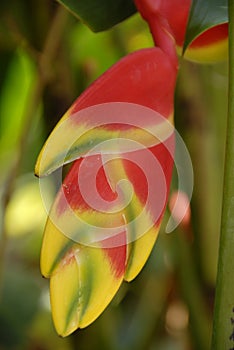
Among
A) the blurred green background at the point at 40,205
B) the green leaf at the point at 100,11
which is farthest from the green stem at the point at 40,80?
the green leaf at the point at 100,11

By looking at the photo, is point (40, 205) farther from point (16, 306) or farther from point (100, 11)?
point (100, 11)

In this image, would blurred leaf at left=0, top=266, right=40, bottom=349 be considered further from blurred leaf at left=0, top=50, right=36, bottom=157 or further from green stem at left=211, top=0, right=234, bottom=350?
green stem at left=211, top=0, right=234, bottom=350

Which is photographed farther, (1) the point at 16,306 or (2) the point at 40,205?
(2) the point at 40,205

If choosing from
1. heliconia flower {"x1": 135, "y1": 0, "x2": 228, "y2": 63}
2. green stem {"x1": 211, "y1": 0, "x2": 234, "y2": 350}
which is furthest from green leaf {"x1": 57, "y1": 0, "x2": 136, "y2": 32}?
green stem {"x1": 211, "y1": 0, "x2": 234, "y2": 350}

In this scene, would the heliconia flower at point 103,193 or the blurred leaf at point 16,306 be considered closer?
the heliconia flower at point 103,193

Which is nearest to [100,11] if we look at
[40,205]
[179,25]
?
[179,25]

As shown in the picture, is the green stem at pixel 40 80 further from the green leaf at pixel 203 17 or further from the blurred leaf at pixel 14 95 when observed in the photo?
the green leaf at pixel 203 17
